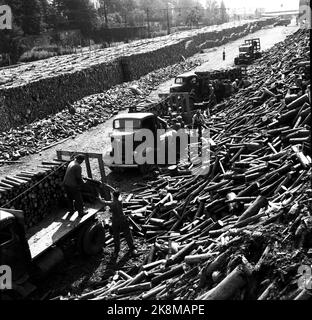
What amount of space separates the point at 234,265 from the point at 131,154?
1045 cm

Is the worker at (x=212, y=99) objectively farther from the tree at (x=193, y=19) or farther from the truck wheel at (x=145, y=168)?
the tree at (x=193, y=19)

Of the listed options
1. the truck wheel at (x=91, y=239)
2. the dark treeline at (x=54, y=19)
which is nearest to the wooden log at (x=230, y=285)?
the truck wheel at (x=91, y=239)

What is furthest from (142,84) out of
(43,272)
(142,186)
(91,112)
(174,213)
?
(43,272)

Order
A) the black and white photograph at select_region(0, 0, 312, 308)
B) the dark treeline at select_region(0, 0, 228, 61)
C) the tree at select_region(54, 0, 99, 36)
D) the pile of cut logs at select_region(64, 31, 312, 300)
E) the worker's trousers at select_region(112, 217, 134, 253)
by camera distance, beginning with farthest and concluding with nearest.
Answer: the tree at select_region(54, 0, 99, 36) < the dark treeline at select_region(0, 0, 228, 61) < the worker's trousers at select_region(112, 217, 134, 253) < the black and white photograph at select_region(0, 0, 312, 308) < the pile of cut logs at select_region(64, 31, 312, 300)

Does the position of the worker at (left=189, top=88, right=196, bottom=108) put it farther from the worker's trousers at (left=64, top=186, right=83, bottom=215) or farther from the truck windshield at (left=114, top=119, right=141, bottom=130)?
the worker's trousers at (left=64, top=186, right=83, bottom=215)

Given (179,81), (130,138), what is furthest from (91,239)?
(179,81)

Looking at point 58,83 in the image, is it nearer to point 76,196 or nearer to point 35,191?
point 35,191

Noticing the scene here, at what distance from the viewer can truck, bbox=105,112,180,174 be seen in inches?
688

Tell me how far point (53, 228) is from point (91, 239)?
44.8 inches

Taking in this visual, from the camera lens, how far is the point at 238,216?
11133 millimetres

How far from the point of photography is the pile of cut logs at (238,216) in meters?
7.16

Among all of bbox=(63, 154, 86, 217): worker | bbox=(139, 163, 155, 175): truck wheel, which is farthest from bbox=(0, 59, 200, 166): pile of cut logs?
bbox=(63, 154, 86, 217): worker

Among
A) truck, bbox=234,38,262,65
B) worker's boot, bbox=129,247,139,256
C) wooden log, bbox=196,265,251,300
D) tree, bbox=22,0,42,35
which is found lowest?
worker's boot, bbox=129,247,139,256

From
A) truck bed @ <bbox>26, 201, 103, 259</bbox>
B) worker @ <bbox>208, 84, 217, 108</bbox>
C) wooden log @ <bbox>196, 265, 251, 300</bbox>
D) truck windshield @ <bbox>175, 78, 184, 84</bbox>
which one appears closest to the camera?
wooden log @ <bbox>196, 265, 251, 300</bbox>
